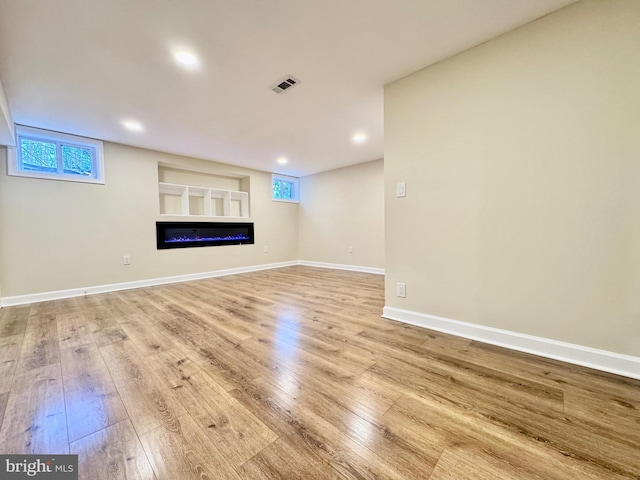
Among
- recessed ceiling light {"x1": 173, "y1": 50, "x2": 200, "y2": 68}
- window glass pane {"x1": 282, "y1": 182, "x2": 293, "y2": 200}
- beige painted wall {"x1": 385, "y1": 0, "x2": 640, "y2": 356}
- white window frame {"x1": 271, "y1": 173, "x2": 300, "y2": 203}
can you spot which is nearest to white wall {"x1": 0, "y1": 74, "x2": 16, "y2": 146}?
recessed ceiling light {"x1": 173, "y1": 50, "x2": 200, "y2": 68}

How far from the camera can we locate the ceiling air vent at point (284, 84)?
2.31 metres

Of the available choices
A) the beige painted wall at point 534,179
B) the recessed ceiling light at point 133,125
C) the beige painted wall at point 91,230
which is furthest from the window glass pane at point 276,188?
the beige painted wall at point 534,179

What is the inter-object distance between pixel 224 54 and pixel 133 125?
6.89 feet

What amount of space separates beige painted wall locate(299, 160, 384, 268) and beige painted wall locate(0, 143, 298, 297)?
233 cm

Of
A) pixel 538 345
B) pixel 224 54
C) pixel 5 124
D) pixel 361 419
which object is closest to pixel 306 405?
pixel 361 419

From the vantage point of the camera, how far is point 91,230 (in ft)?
12.1

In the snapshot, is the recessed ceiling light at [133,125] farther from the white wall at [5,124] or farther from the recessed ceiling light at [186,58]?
the recessed ceiling light at [186,58]

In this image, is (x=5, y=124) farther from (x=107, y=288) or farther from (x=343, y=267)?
(x=343, y=267)

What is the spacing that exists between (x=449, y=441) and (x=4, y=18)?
350 centimetres

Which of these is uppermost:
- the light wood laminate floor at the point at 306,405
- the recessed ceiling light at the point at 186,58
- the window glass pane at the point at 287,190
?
the recessed ceiling light at the point at 186,58

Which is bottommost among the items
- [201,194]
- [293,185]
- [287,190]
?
[201,194]

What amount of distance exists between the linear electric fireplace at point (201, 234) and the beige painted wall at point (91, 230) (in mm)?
123

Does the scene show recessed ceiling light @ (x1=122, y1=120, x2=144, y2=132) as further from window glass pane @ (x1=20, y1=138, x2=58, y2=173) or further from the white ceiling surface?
window glass pane @ (x1=20, y1=138, x2=58, y2=173)

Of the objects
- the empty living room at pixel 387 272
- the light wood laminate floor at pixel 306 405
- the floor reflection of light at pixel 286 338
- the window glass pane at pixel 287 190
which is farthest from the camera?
the window glass pane at pixel 287 190
